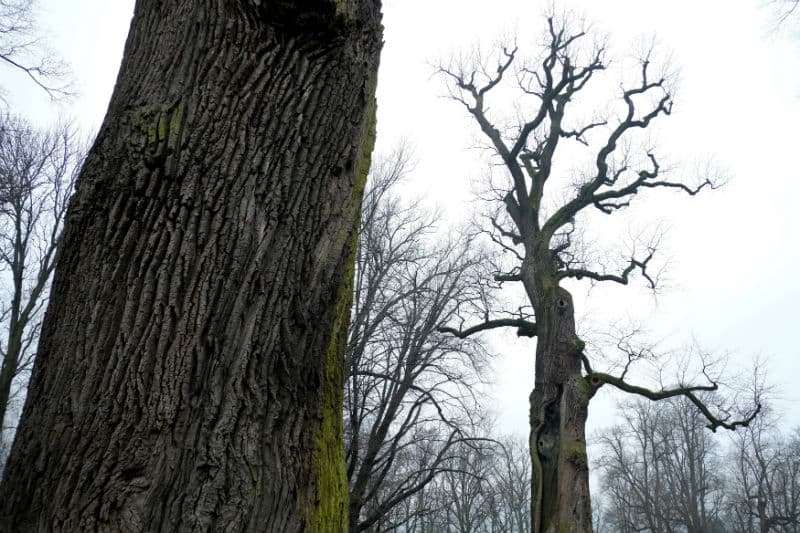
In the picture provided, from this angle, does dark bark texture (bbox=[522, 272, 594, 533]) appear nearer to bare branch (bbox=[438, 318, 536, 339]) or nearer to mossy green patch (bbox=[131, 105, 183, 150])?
bare branch (bbox=[438, 318, 536, 339])

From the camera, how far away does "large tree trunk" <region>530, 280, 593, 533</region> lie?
8883mm

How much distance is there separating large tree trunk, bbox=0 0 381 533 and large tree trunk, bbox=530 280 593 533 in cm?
768

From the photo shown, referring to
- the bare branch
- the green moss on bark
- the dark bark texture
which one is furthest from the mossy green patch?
the bare branch

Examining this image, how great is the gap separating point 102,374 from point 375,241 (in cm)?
1237

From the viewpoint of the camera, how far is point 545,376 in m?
10.2

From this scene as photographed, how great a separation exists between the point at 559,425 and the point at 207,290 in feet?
28.8

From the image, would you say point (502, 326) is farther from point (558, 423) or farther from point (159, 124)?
point (159, 124)

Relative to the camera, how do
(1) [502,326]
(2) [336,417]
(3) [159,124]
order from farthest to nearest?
(1) [502,326]
(2) [336,417]
(3) [159,124]

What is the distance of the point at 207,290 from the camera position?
6.27 ft

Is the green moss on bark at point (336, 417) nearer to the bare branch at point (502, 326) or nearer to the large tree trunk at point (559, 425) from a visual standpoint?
the large tree trunk at point (559, 425)

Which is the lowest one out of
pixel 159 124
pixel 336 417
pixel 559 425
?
pixel 336 417

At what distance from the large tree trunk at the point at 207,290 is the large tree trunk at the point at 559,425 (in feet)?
25.2

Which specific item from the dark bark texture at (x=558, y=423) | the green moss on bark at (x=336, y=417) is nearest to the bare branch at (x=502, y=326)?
the dark bark texture at (x=558, y=423)

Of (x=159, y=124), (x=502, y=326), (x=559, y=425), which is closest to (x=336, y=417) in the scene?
(x=159, y=124)
